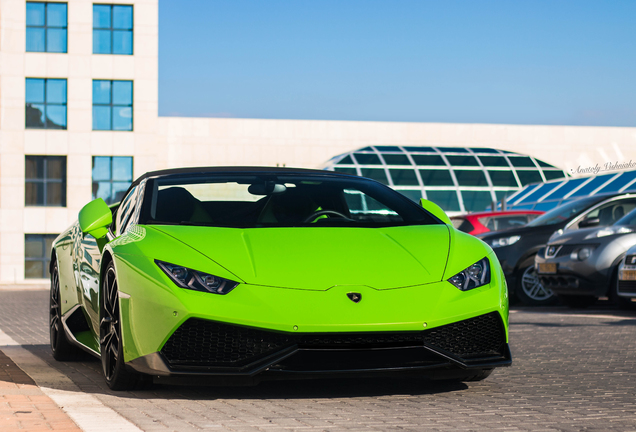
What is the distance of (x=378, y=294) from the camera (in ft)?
15.4

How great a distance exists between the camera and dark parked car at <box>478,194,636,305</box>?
535 inches

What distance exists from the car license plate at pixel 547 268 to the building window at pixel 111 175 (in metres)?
29.7

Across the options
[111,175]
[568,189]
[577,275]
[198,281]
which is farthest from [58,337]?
[111,175]

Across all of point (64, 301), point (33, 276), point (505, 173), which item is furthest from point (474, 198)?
point (64, 301)

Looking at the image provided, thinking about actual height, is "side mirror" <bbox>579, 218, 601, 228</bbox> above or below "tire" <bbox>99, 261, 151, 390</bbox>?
above

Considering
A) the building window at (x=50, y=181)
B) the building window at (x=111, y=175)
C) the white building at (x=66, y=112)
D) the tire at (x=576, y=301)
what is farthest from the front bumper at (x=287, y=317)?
the building window at (x=50, y=181)

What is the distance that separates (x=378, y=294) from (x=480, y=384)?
4.11 ft

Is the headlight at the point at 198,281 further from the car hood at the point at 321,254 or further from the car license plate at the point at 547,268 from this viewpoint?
the car license plate at the point at 547,268

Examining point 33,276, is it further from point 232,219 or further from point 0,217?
point 232,219

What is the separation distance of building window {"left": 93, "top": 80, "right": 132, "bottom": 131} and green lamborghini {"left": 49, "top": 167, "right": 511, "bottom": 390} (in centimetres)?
3607

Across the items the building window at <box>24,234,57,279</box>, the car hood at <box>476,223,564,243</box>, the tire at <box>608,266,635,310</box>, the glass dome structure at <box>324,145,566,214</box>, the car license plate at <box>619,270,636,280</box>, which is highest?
the glass dome structure at <box>324,145,566,214</box>

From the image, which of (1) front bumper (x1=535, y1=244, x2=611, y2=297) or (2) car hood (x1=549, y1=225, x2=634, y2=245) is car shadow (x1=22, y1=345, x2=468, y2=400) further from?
(2) car hood (x1=549, y1=225, x2=634, y2=245)

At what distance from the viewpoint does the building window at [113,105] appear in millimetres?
40406

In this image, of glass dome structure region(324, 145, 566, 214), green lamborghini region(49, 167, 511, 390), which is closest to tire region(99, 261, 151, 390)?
green lamborghini region(49, 167, 511, 390)
